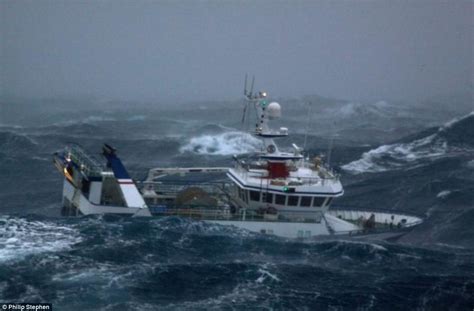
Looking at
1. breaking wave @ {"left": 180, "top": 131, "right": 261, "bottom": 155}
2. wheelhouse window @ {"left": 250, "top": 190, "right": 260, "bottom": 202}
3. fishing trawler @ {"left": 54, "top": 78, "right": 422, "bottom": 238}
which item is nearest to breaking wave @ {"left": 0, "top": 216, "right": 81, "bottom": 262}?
fishing trawler @ {"left": 54, "top": 78, "right": 422, "bottom": 238}

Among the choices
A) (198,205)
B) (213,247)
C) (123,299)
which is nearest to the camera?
(123,299)

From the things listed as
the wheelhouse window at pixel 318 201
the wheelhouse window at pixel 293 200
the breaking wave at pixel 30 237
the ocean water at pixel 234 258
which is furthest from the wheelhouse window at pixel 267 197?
the breaking wave at pixel 30 237

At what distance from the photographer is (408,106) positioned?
152375mm

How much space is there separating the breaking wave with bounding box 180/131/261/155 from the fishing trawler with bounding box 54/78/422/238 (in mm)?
37432

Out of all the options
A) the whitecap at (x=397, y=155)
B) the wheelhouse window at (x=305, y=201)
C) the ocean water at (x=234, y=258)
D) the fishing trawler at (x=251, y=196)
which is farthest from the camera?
the whitecap at (x=397, y=155)

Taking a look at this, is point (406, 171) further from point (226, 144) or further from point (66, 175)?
point (66, 175)

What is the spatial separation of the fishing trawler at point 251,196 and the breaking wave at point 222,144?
3743cm

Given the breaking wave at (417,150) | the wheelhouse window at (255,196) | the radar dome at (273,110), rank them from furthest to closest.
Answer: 1. the breaking wave at (417,150)
2. the radar dome at (273,110)
3. the wheelhouse window at (255,196)

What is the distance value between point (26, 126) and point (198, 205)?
218 feet

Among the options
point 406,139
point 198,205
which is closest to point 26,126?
point 406,139

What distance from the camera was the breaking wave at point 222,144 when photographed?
7988 cm

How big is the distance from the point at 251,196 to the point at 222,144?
Answer: 151ft

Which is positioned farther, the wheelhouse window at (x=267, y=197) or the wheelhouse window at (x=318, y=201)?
the wheelhouse window at (x=318, y=201)

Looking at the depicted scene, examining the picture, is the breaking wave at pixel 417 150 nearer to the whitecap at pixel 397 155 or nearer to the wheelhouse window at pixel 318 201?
the whitecap at pixel 397 155
